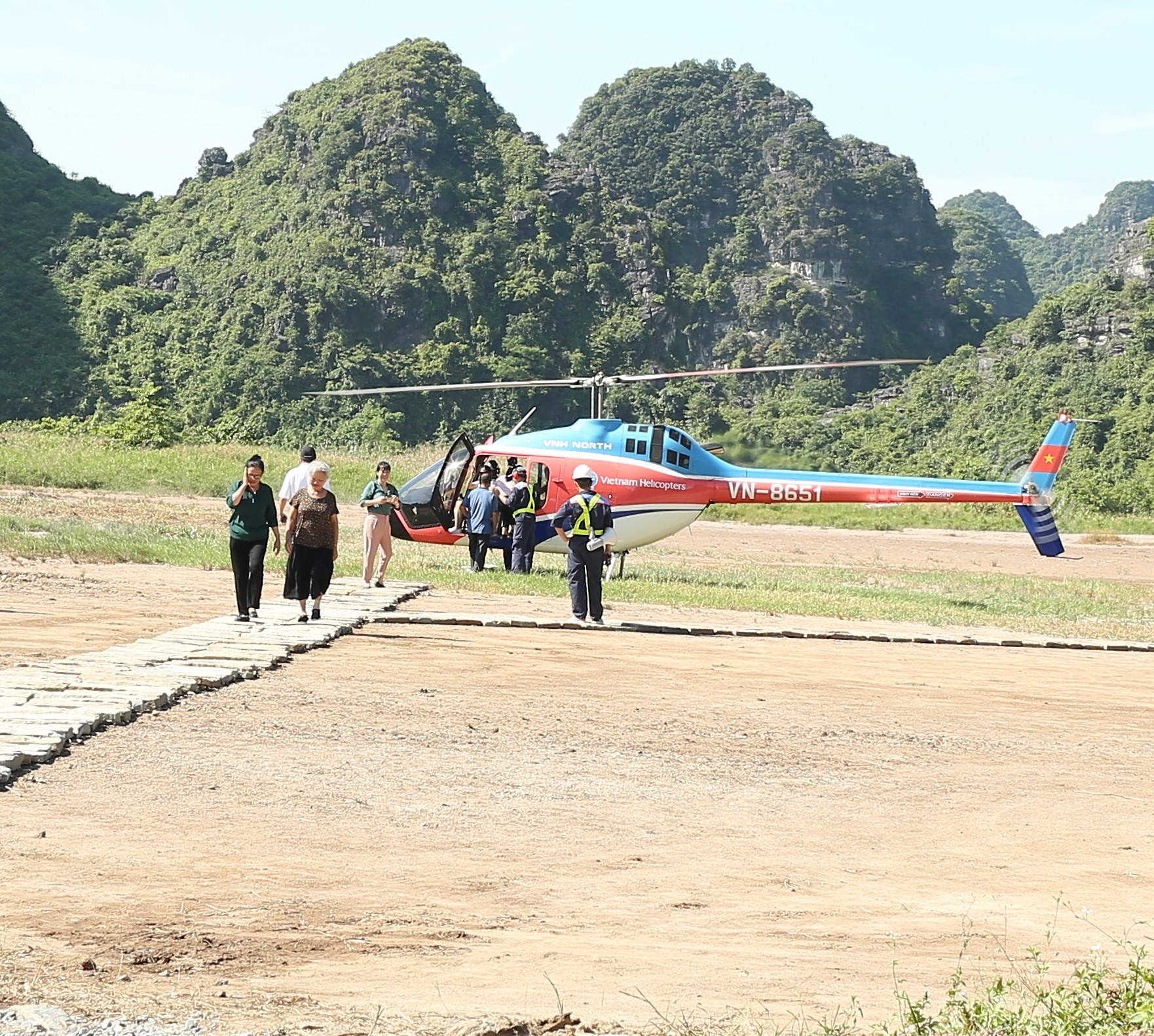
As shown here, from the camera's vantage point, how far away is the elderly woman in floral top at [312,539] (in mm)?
13273

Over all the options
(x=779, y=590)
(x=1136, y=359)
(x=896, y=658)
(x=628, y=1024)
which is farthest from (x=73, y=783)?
(x=1136, y=359)

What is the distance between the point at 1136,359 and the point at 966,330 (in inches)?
1357

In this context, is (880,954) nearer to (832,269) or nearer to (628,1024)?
(628,1024)

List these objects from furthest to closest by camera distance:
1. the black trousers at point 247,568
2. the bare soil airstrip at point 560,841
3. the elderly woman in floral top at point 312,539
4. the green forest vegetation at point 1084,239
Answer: the green forest vegetation at point 1084,239, the black trousers at point 247,568, the elderly woman in floral top at point 312,539, the bare soil airstrip at point 560,841

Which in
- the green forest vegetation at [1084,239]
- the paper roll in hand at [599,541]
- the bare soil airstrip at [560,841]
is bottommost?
the bare soil airstrip at [560,841]

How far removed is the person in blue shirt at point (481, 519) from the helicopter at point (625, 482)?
0.47m

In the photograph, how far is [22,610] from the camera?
1410 cm

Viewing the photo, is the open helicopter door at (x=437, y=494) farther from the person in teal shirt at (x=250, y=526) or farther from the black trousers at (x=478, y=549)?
the person in teal shirt at (x=250, y=526)

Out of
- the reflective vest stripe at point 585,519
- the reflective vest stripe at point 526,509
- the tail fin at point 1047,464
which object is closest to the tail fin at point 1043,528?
the tail fin at point 1047,464

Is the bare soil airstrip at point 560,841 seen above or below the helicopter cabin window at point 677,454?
below

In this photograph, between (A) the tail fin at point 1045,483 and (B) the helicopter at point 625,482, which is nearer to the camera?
(B) the helicopter at point 625,482

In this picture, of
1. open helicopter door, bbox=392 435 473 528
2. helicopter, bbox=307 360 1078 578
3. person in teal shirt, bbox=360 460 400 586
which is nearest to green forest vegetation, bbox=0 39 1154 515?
helicopter, bbox=307 360 1078 578

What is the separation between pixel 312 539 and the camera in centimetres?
1339

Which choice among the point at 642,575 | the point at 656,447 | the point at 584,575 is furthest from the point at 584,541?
the point at 642,575
